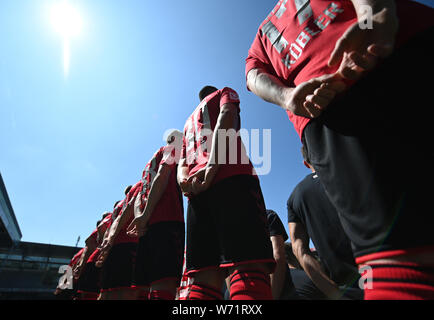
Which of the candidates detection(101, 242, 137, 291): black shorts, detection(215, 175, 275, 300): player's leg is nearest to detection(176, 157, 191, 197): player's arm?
detection(215, 175, 275, 300): player's leg

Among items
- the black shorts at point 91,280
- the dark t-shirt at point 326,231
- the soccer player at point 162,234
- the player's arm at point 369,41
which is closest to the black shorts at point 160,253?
the soccer player at point 162,234

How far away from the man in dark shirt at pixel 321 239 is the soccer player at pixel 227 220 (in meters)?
0.62

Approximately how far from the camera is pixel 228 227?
1.58 meters

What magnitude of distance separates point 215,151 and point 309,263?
5.39 feet

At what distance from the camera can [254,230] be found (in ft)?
5.03

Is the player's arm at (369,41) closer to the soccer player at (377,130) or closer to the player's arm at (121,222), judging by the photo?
the soccer player at (377,130)

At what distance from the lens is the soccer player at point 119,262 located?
11.2 ft

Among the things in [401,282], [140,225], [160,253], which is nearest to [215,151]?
[401,282]

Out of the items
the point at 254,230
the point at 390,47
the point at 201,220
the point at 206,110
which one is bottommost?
the point at 254,230

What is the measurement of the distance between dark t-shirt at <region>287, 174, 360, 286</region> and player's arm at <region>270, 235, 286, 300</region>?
1.81ft

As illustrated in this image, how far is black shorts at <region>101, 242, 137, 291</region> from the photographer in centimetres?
344
